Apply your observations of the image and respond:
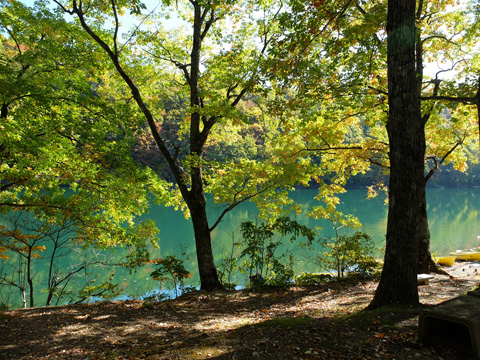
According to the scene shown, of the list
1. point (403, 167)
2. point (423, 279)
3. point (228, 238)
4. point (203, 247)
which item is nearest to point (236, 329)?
point (403, 167)

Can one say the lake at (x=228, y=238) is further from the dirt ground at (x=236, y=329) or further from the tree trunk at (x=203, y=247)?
the dirt ground at (x=236, y=329)

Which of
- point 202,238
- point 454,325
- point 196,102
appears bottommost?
point 454,325

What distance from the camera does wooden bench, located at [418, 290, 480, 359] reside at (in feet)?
8.02

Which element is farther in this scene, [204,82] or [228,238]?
[228,238]

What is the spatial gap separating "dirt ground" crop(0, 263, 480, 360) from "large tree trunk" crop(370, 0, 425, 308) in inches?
13.0

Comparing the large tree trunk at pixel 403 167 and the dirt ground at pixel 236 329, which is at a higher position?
the large tree trunk at pixel 403 167

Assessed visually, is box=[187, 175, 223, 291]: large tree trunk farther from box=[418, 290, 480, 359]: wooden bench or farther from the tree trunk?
box=[418, 290, 480, 359]: wooden bench

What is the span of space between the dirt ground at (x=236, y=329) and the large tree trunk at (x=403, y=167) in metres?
0.33

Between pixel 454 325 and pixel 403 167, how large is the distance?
1.71 meters

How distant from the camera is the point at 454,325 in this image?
9.59 feet

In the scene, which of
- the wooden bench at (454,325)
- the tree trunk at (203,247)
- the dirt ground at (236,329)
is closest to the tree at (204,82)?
the tree trunk at (203,247)

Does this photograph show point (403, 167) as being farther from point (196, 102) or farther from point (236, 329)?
point (196, 102)

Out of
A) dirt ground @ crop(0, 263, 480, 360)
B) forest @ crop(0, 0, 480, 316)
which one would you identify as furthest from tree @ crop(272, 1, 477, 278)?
dirt ground @ crop(0, 263, 480, 360)

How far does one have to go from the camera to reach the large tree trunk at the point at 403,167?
143 inches
